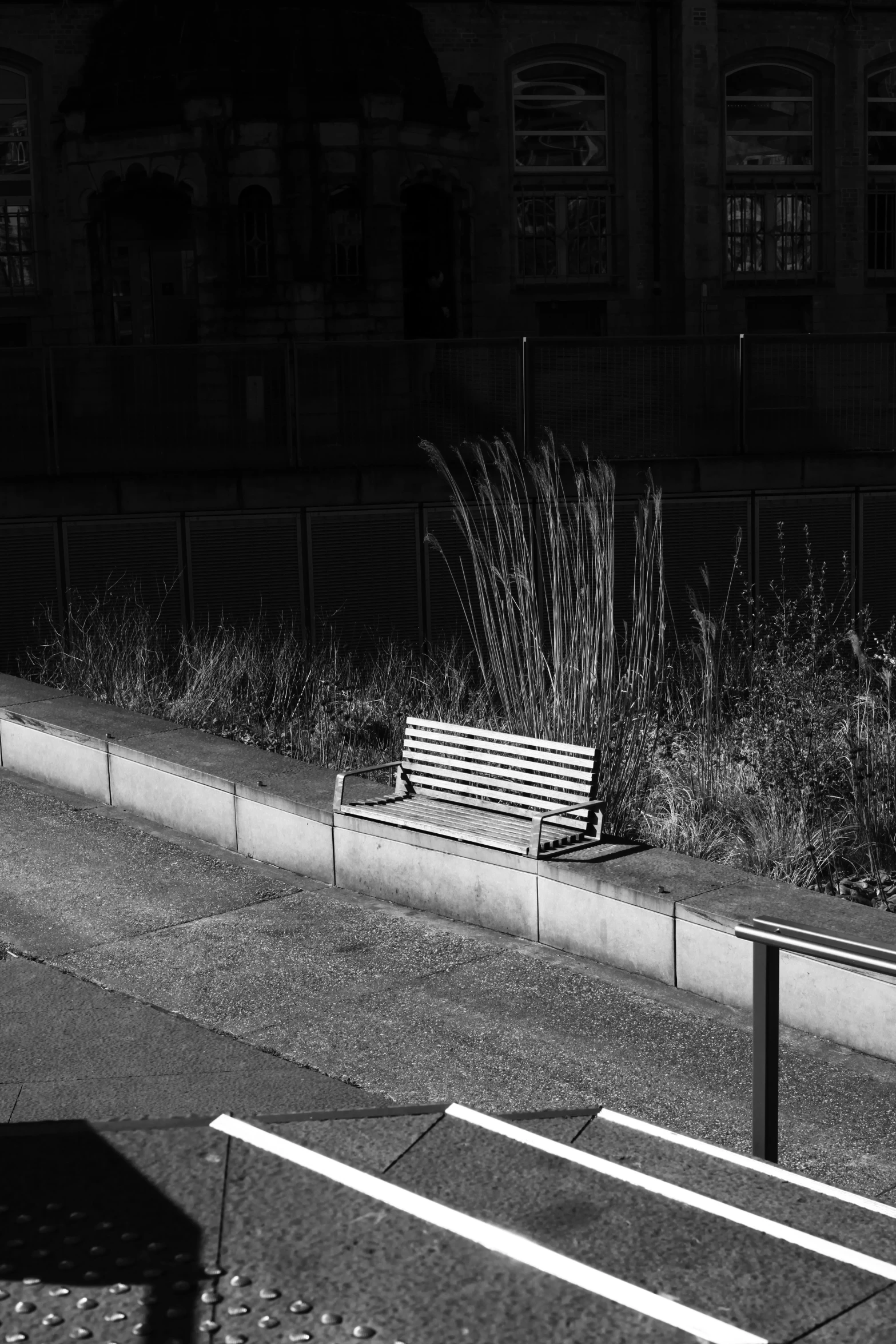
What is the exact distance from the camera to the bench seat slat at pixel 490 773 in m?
7.05

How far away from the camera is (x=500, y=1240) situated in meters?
3.93

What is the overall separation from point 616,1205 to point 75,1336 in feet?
4.53

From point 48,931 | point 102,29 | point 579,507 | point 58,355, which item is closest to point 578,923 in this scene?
point 48,931

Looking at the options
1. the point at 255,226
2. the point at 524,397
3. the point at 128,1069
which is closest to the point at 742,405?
the point at 524,397

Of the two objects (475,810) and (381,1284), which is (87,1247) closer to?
(381,1284)

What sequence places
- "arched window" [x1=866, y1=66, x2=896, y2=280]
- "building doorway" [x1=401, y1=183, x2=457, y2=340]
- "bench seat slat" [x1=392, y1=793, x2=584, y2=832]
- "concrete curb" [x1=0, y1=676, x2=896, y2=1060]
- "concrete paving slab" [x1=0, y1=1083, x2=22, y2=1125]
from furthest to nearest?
"arched window" [x1=866, y1=66, x2=896, y2=280] → "building doorway" [x1=401, y1=183, x2=457, y2=340] → "bench seat slat" [x1=392, y1=793, x2=584, y2=832] → "concrete curb" [x1=0, y1=676, x2=896, y2=1060] → "concrete paving slab" [x1=0, y1=1083, x2=22, y2=1125]

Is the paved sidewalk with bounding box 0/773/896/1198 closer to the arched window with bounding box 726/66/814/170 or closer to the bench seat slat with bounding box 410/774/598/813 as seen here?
the bench seat slat with bounding box 410/774/598/813

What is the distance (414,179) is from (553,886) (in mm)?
21722

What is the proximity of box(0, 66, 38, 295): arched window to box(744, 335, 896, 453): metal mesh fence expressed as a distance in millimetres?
16541

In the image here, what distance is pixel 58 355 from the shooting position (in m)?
14.7

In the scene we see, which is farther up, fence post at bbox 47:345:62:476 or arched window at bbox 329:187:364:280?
arched window at bbox 329:187:364:280

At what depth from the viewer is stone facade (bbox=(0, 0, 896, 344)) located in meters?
25.1

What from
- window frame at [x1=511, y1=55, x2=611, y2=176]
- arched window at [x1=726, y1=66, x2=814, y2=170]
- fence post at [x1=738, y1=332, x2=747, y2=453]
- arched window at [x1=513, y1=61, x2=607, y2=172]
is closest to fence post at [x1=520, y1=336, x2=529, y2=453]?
fence post at [x1=738, y1=332, x2=747, y2=453]

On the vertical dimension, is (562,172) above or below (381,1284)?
above
